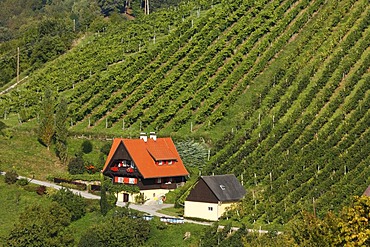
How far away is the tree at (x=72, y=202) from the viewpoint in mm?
76125

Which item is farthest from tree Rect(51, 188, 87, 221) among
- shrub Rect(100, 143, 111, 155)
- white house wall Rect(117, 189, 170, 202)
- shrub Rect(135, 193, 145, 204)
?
shrub Rect(100, 143, 111, 155)

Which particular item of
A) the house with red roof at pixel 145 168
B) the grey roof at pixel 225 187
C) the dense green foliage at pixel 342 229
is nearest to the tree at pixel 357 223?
the dense green foliage at pixel 342 229

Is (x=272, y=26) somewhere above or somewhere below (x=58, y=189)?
above

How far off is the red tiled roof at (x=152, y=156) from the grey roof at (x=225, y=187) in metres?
9.51

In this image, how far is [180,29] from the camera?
126188 mm

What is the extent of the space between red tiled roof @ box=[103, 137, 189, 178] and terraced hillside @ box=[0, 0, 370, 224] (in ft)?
12.5

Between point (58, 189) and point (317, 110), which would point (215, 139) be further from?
point (58, 189)

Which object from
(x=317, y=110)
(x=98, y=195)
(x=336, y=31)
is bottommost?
(x=98, y=195)

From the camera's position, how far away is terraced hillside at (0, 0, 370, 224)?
78500 mm

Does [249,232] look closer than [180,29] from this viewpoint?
Yes

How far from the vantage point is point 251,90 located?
10412cm

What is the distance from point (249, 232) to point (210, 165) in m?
21.0

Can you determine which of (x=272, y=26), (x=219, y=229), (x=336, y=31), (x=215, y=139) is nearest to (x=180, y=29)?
(x=272, y=26)

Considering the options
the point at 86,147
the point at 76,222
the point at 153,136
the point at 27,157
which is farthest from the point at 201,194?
the point at 27,157
